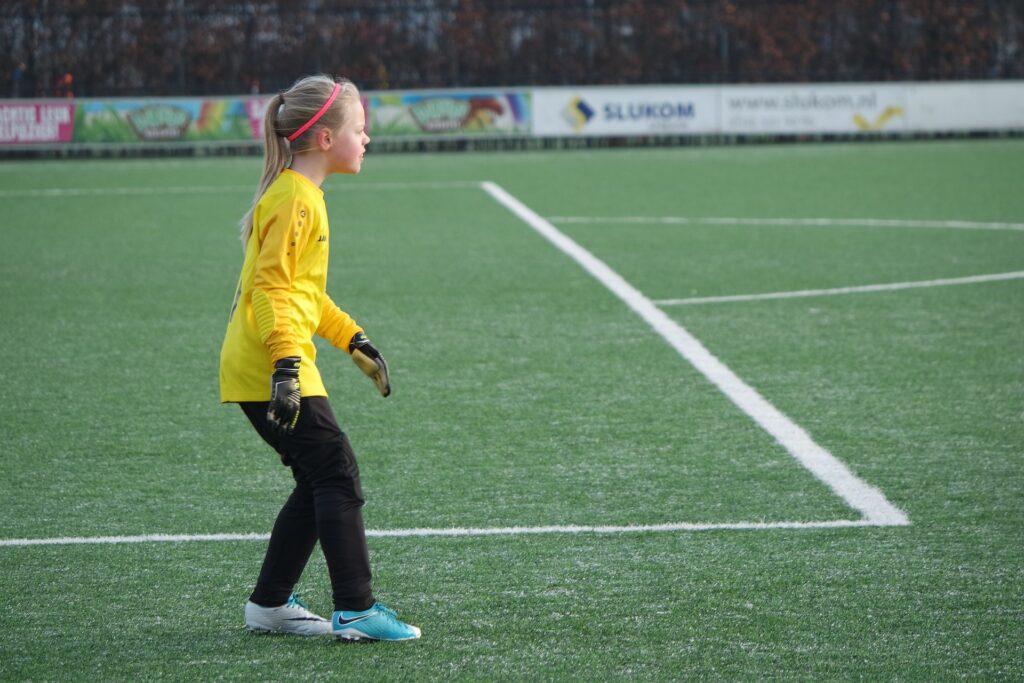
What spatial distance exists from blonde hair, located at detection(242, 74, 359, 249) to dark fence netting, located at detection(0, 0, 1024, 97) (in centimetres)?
2481

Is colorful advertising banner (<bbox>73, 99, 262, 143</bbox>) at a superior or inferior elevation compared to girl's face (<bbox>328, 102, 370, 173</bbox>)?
inferior

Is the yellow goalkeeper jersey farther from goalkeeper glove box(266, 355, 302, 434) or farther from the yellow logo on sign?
the yellow logo on sign

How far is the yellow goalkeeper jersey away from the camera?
364 centimetres

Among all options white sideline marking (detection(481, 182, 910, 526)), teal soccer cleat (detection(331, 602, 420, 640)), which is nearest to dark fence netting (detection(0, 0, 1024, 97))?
white sideline marking (detection(481, 182, 910, 526))

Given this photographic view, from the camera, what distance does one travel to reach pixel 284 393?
356cm

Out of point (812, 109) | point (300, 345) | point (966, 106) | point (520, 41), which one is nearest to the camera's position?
point (300, 345)

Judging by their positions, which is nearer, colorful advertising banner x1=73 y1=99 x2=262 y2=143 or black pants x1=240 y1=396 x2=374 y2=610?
black pants x1=240 y1=396 x2=374 y2=610

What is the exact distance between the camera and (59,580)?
14.3 ft

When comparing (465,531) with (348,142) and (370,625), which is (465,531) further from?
(348,142)

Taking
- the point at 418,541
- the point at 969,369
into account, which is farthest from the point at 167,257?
the point at 418,541

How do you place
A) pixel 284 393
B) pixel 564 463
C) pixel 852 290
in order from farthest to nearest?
1. pixel 852 290
2. pixel 564 463
3. pixel 284 393

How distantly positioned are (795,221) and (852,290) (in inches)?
177

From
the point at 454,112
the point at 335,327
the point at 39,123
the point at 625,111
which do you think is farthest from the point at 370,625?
the point at 625,111

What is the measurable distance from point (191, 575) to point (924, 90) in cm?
2535
